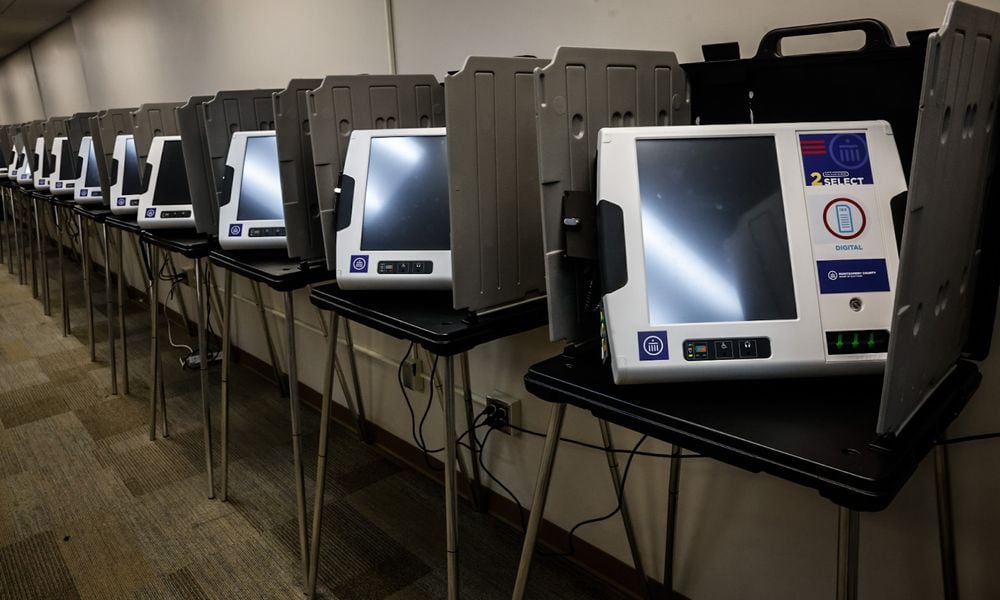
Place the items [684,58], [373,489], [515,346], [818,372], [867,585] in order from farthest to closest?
1. [373,489]
2. [515,346]
3. [684,58]
4. [867,585]
5. [818,372]

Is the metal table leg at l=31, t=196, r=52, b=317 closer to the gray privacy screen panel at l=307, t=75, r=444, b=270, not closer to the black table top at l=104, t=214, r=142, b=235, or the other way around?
the black table top at l=104, t=214, r=142, b=235

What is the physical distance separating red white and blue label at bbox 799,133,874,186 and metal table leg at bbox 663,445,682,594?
0.64 meters

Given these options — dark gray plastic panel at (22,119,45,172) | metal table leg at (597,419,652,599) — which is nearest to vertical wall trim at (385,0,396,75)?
metal table leg at (597,419,652,599)

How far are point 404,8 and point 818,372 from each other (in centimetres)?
164

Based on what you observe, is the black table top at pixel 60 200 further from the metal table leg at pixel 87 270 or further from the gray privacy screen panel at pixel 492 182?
the gray privacy screen panel at pixel 492 182

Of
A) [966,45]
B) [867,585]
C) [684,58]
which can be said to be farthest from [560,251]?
[867,585]

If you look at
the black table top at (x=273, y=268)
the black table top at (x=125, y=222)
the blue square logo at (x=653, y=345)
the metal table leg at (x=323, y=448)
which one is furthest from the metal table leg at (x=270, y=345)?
the blue square logo at (x=653, y=345)

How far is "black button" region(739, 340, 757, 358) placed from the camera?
843mm

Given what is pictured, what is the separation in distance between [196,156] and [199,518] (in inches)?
41.6

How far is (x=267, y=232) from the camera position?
5.85 feet

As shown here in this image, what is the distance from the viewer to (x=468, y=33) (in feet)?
5.97

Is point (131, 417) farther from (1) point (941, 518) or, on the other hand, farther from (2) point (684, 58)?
(1) point (941, 518)

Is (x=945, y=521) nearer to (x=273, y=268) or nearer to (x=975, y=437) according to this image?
(x=975, y=437)

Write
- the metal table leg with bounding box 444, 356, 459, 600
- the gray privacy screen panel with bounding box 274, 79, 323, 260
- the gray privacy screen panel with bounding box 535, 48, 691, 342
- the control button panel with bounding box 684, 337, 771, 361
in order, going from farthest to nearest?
the gray privacy screen panel with bounding box 274, 79, 323, 260
the metal table leg with bounding box 444, 356, 459, 600
the gray privacy screen panel with bounding box 535, 48, 691, 342
the control button panel with bounding box 684, 337, 771, 361
